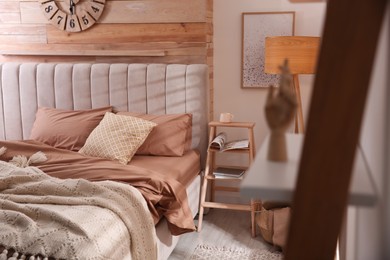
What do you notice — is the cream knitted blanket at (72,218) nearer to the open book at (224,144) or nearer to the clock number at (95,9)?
the open book at (224,144)

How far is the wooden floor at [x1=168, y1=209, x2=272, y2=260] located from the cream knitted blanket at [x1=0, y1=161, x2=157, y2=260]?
82 cm

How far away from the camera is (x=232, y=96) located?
13.3 feet

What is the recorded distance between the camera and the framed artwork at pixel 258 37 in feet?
12.4

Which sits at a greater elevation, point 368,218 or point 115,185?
point 368,218

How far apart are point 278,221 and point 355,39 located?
2.88 meters

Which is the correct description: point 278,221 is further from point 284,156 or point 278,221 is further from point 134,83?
point 284,156

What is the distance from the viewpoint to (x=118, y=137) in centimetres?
349

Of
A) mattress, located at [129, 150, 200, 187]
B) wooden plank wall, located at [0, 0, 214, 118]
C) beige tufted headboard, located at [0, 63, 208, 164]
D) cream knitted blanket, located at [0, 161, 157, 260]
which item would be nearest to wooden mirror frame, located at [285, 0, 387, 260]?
cream knitted blanket, located at [0, 161, 157, 260]

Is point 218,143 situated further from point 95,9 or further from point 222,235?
point 95,9

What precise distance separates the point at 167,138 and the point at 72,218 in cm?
149

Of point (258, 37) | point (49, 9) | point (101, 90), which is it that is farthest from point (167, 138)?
point (49, 9)

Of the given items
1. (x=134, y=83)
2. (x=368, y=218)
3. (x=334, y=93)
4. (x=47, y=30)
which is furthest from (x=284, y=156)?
(x=47, y=30)

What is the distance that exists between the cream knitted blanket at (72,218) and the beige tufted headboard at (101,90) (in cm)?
125

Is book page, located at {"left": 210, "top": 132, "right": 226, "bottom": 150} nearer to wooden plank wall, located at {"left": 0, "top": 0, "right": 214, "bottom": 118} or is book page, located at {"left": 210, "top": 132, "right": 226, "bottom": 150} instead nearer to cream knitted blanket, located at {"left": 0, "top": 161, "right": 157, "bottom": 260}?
wooden plank wall, located at {"left": 0, "top": 0, "right": 214, "bottom": 118}
